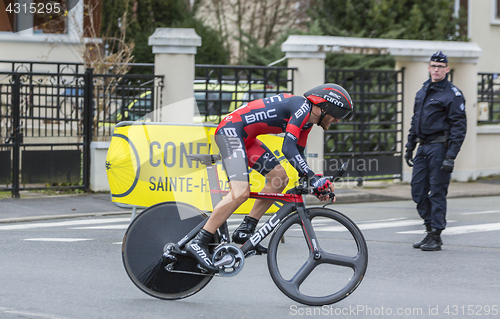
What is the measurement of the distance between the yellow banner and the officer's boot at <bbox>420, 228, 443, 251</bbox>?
1.85 metres

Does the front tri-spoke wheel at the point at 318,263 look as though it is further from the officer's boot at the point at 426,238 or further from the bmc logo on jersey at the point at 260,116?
the officer's boot at the point at 426,238

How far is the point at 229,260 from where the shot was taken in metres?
5.11

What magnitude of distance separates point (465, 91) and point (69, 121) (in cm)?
875

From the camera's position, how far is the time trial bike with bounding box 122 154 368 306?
5105 mm

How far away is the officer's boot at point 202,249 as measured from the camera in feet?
16.8

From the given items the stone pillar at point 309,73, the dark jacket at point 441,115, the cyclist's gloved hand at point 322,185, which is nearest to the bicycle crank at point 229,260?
the cyclist's gloved hand at point 322,185

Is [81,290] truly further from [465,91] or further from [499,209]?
[465,91]

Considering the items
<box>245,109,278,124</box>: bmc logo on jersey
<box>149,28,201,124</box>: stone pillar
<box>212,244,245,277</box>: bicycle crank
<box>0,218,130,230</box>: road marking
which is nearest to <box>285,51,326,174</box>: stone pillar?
<box>149,28,201,124</box>: stone pillar

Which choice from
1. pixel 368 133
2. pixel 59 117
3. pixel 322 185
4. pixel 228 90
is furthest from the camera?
pixel 368 133

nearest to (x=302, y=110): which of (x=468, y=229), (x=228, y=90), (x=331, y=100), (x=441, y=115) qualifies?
(x=331, y=100)

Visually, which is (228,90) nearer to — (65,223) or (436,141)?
(65,223)

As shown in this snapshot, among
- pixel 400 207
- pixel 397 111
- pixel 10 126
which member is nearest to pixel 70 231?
pixel 10 126

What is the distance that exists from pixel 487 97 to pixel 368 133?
3.60 metres

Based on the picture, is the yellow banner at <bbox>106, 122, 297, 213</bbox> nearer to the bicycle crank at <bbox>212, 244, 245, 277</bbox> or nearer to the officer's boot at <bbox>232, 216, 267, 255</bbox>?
the officer's boot at <bbox>232, 216, 267, 255</bbox>
